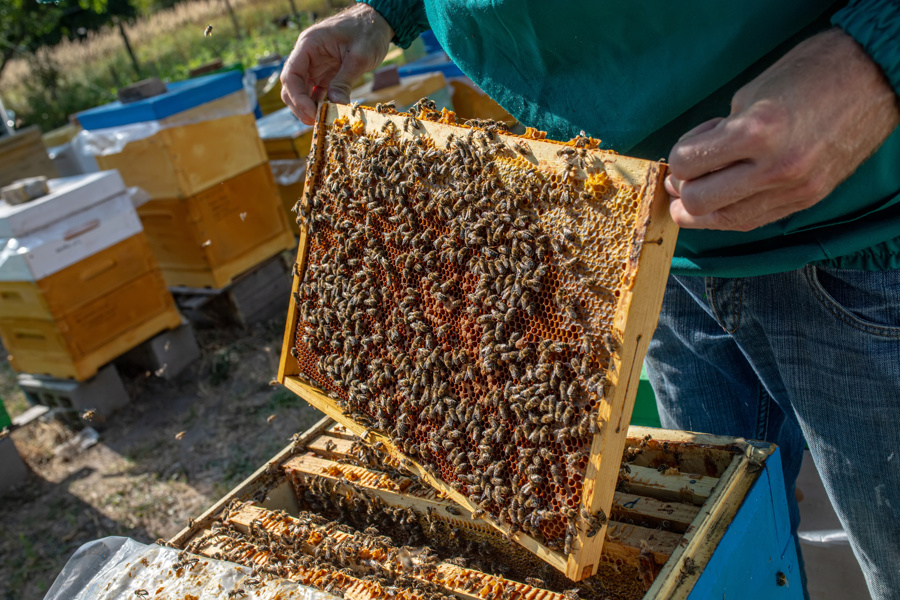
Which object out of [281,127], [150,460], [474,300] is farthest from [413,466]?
[281,127]

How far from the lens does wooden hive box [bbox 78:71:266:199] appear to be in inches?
235

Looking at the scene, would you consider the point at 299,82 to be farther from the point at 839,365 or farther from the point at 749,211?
the point at 839,365

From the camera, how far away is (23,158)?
9.25m

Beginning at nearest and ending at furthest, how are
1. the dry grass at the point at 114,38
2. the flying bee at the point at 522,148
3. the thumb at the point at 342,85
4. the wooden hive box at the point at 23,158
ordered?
the flying bee at the point at 522,148 → the thumb at the point at 342,85 → the wooden hive box at the point at 23,158 → the dry grass at the point at 114,38

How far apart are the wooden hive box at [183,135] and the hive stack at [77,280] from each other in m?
0.50

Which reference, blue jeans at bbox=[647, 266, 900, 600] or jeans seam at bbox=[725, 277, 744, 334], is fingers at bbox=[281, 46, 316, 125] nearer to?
blue jeans at bbox=[647, 266, 900, 600]

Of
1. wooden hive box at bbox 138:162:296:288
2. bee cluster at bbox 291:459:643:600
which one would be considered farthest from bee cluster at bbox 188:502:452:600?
wooden hive box at bbox 138:162:296:288

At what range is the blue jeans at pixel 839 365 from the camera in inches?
67.6

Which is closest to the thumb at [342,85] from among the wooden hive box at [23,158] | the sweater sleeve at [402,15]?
the sweater sleeve at [402,15]

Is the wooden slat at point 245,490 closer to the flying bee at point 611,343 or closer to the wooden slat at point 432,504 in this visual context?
the wooden slat at point 432,504

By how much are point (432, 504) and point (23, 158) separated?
9529 millimetres

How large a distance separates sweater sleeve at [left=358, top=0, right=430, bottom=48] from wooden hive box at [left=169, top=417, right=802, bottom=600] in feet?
5.47

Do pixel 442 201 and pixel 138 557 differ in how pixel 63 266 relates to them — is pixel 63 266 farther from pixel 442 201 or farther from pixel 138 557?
pixel 442 201

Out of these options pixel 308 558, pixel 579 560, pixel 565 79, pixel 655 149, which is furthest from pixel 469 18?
pixel 308 558
